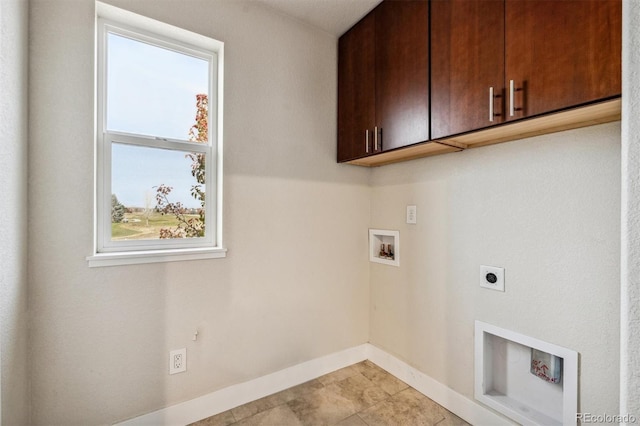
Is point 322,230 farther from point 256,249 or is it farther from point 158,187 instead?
point 158,187

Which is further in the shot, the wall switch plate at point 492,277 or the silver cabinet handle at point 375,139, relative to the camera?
the silver cabinet handle at point 375,139

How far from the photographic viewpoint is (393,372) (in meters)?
2.22

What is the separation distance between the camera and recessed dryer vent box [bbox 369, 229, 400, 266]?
2225 millimetres

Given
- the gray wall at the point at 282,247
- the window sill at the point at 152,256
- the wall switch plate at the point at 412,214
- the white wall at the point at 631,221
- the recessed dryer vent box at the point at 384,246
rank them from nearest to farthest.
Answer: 1. the white wall at the point at 631,221
2. the gray wall at the point at 282,247
3. the window sill at the point at 152,256
4. the wall switch plate at the point at 412,214
5. the recessed dryer vent box at the point at 384,246

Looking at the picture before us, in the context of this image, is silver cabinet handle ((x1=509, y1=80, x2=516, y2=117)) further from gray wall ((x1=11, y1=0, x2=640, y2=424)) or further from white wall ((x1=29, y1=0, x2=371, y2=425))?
white wall ((x1=29, y1=0, x2=371, y2=425))

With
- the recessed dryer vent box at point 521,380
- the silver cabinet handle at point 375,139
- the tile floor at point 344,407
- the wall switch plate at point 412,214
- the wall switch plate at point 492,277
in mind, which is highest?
the silver cabinet handle at point 375,139

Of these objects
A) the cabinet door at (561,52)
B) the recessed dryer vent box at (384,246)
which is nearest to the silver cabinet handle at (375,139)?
the recessed dryer vent box at (384,246)

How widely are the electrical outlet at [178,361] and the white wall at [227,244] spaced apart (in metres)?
0.03

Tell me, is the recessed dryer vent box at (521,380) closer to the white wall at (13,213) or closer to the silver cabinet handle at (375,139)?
the silver cabinet handle at (375,139)

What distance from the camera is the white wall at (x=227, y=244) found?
141 cm

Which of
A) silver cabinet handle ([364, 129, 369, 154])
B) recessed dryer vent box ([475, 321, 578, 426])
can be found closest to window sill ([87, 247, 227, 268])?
silver cabinet handle ([364, 129, 369, 154])

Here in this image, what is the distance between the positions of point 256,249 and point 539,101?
5.55 ft

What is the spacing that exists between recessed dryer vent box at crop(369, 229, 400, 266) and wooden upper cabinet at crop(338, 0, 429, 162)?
Result: 0.65 metres

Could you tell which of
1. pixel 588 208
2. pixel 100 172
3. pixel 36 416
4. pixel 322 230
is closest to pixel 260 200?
pixel 322 230
